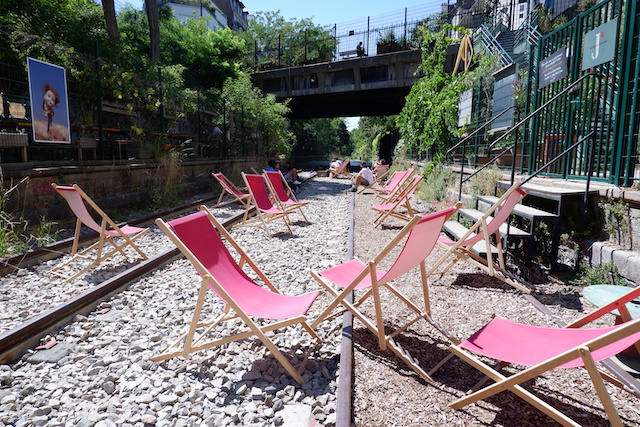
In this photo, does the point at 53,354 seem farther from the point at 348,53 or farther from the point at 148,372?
the point at 348,53

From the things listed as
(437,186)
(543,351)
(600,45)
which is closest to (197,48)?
(437,186)

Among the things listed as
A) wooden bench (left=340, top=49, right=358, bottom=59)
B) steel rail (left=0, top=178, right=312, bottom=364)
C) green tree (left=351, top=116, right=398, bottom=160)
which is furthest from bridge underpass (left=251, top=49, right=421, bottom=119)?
steel rail (left=0, top=178, right=312, bottom=364)

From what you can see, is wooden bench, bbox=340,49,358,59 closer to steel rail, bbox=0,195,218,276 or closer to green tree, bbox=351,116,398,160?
green tree, bbox=351,116,398,160

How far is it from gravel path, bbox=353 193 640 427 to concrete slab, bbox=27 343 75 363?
213cm

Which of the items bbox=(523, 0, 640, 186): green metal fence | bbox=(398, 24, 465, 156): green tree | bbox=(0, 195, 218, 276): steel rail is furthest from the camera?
bbox=(398, 24, 465, 156): green tree

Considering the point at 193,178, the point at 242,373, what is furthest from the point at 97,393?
the point at 193,178

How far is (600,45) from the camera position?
208 inches

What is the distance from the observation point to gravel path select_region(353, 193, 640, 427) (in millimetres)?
2270

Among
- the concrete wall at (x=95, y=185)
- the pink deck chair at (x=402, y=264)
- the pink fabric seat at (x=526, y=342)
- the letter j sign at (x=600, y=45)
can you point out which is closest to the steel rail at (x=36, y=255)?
the concrete wall at (x=95, y=185)

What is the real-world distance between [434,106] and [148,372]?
472 inches

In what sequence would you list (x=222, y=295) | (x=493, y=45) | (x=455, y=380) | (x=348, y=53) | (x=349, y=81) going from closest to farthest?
1. (x=222, y=295)
2. (x=455, y=380)
3. (x=493, y=45)
4. (x=349, y=81)
5. (x=348, y=53)

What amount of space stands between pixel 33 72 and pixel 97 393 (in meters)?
6.83

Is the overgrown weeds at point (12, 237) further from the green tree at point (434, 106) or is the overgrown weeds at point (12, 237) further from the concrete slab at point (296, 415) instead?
the green tree at point (434, 106)

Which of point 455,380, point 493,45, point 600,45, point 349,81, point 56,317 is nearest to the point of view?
point 455,380
